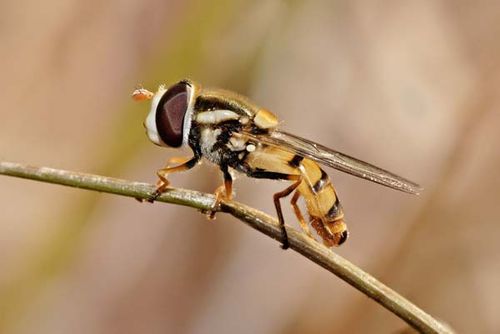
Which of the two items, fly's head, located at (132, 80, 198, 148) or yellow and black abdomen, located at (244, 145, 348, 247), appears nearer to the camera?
fly's head, located at (132, 80, 198, 148)

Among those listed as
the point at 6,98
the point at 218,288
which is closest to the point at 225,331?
the point at 218,288

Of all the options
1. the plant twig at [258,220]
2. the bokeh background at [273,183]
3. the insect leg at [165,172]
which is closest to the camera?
the plant twig at [258,220]

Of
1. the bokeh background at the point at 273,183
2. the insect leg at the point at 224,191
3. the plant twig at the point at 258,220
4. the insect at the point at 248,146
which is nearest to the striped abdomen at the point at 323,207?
the insect at the point at 248,146

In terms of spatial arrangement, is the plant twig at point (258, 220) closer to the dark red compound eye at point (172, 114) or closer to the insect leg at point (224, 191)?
the insect leg at point (224, 191)

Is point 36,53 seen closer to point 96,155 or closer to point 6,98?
point 6,98

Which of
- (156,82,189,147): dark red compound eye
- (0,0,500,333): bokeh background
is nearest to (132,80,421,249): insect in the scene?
(156,82,189,147): dark red compound eye

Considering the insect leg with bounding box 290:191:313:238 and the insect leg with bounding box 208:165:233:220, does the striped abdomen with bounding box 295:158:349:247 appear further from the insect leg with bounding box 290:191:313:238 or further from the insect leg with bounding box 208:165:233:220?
the insect leg with bounding box 208:165:233:220

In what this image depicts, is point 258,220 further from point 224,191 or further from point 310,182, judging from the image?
point 310,182
